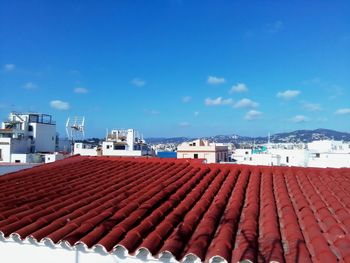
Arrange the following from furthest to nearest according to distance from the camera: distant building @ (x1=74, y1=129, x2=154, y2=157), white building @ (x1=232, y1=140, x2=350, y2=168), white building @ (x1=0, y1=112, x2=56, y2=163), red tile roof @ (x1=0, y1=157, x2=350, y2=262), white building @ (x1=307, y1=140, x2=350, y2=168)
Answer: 1. distant building @ (x1=74, y1=129, x2=154, y2=157)
2. white building @ (x1=0, y1=112, x2=56, y2=163)
3. white building @ (x1=232, y1=140, x2=350, y2=168)
4. white building @ (x1=307, y1=140, x2=350, y2=168)
5. red tile roof @ (x1=0, y1=157, x2=350, y2=262)

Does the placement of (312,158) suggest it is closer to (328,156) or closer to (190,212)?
(328,156)

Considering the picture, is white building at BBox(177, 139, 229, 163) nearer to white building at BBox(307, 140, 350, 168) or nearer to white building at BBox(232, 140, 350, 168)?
white building at BBox(232, 140, 350, 168)

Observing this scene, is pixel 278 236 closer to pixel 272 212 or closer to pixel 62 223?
pixel 272 212

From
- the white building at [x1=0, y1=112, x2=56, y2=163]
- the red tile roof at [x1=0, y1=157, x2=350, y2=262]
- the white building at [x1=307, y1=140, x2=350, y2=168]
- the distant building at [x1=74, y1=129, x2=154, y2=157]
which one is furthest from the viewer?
the distant building at [x1=74, y1=129, x2=154, y2=157]

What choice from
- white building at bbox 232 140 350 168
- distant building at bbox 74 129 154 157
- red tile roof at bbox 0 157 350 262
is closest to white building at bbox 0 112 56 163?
distant building at bbox 74 129 154 157

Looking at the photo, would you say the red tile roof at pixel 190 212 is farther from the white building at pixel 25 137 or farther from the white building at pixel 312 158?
the white building at pixel 25 137

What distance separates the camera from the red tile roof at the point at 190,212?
3.75 metres

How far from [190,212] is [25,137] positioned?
202ft

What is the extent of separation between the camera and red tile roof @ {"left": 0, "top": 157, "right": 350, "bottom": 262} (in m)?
3.75

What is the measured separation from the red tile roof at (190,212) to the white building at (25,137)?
50919mm

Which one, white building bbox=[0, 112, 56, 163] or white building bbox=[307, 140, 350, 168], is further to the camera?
white building bbox=[0, 112, 56, 163]

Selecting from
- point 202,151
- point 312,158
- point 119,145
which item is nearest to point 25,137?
point 119,145

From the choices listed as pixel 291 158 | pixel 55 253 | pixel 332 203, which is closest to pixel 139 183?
pixel 55 253

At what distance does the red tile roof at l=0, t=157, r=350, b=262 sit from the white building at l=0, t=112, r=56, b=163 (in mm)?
50919
